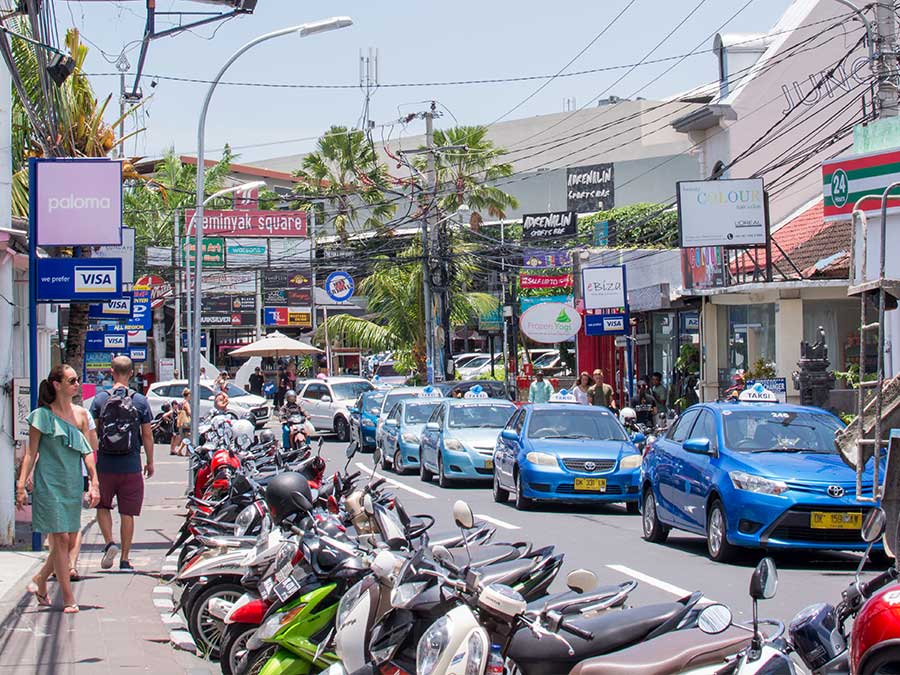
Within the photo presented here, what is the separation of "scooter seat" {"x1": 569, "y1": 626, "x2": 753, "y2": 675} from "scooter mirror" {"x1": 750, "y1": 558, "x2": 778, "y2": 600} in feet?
0.96

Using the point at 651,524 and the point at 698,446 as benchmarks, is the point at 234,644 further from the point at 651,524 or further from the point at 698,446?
the point at 651,524

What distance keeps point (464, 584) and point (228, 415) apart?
11.7 meters

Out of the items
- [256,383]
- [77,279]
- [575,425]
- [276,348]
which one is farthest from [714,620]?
[256,383]

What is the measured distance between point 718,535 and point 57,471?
6284 mm

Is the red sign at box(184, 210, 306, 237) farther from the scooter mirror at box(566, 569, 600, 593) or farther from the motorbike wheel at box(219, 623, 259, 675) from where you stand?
the scooter mirror at box(566, 569, 600, 593)

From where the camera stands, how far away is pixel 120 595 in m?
11.1

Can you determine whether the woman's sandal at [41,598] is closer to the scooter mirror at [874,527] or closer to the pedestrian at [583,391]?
the scooter mirror at [874,527]

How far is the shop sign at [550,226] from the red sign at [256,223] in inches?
556

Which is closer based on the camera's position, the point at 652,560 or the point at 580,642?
the point at 580,642

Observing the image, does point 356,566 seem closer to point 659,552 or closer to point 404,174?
point 659,552

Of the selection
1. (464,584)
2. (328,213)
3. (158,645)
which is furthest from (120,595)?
(328,213)

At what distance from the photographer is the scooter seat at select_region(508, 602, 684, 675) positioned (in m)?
5.10

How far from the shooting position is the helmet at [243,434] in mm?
14883

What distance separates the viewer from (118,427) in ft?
38.6
